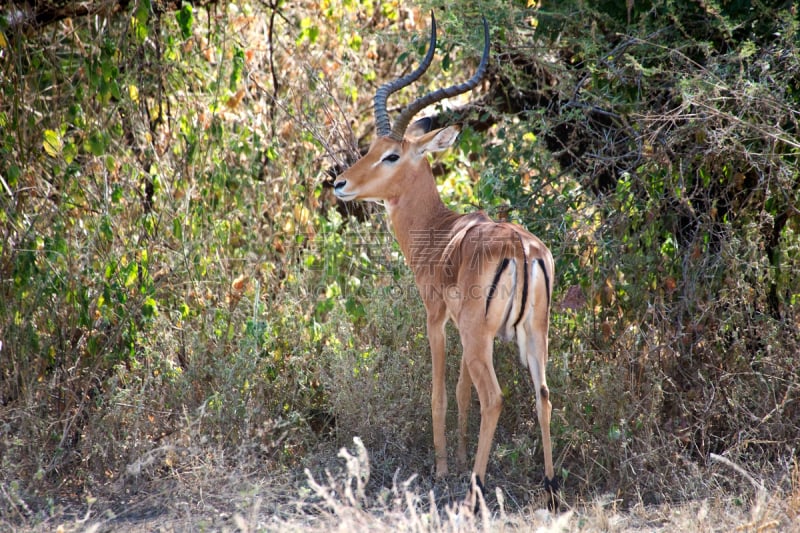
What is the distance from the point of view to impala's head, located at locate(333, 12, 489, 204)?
218 inches

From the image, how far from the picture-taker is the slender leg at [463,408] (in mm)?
5277

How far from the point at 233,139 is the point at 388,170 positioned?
2084 millimetres

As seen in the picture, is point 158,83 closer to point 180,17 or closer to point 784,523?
point 180,17

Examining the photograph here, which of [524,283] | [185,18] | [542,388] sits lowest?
[542,388]

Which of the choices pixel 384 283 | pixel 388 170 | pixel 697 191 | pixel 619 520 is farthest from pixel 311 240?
pixel 619 520

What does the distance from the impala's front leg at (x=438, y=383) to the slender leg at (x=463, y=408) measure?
5.3 inches

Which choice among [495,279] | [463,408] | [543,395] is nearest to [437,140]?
[495,279]

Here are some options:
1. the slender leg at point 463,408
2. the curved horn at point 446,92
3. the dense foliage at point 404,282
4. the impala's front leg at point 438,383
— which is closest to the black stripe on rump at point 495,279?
the impala's front leg at point 438,383

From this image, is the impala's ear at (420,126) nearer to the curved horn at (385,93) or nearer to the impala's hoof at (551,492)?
the curved horn at (385,93)

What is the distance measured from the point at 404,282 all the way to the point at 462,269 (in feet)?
4.06

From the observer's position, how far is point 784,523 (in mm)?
4137

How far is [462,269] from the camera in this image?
4.83m

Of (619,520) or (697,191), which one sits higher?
(697,191)

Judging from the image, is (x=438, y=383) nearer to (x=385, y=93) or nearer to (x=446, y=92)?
(x=446, y=92)
